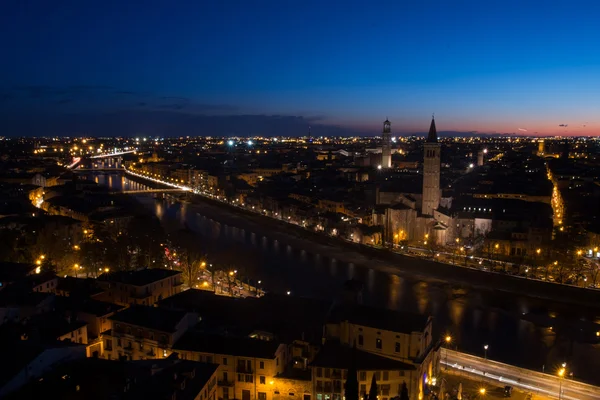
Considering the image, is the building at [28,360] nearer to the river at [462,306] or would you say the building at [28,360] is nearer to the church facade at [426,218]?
the river at [462,306]

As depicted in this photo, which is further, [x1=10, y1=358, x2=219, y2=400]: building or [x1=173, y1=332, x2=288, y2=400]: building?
[x1=173, y1=332, x2=288, y2=400]: building

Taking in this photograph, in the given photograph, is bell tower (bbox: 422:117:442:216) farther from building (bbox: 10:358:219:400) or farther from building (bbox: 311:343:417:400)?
building (bbox: 10:358:219:400)

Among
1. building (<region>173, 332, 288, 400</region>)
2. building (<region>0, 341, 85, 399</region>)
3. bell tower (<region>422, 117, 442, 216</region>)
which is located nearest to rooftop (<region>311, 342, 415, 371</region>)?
building (<region>173, 332, 288, 400</region>)

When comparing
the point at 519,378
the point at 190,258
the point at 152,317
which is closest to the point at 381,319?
the point at 519,378

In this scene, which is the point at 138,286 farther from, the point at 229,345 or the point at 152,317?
the point at 229,345

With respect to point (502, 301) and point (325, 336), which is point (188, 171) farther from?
point (325, 336)

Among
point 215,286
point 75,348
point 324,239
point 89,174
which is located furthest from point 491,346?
point 89,174

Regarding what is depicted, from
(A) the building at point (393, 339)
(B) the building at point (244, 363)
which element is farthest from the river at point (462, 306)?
(B) the building at point (244, 363)
